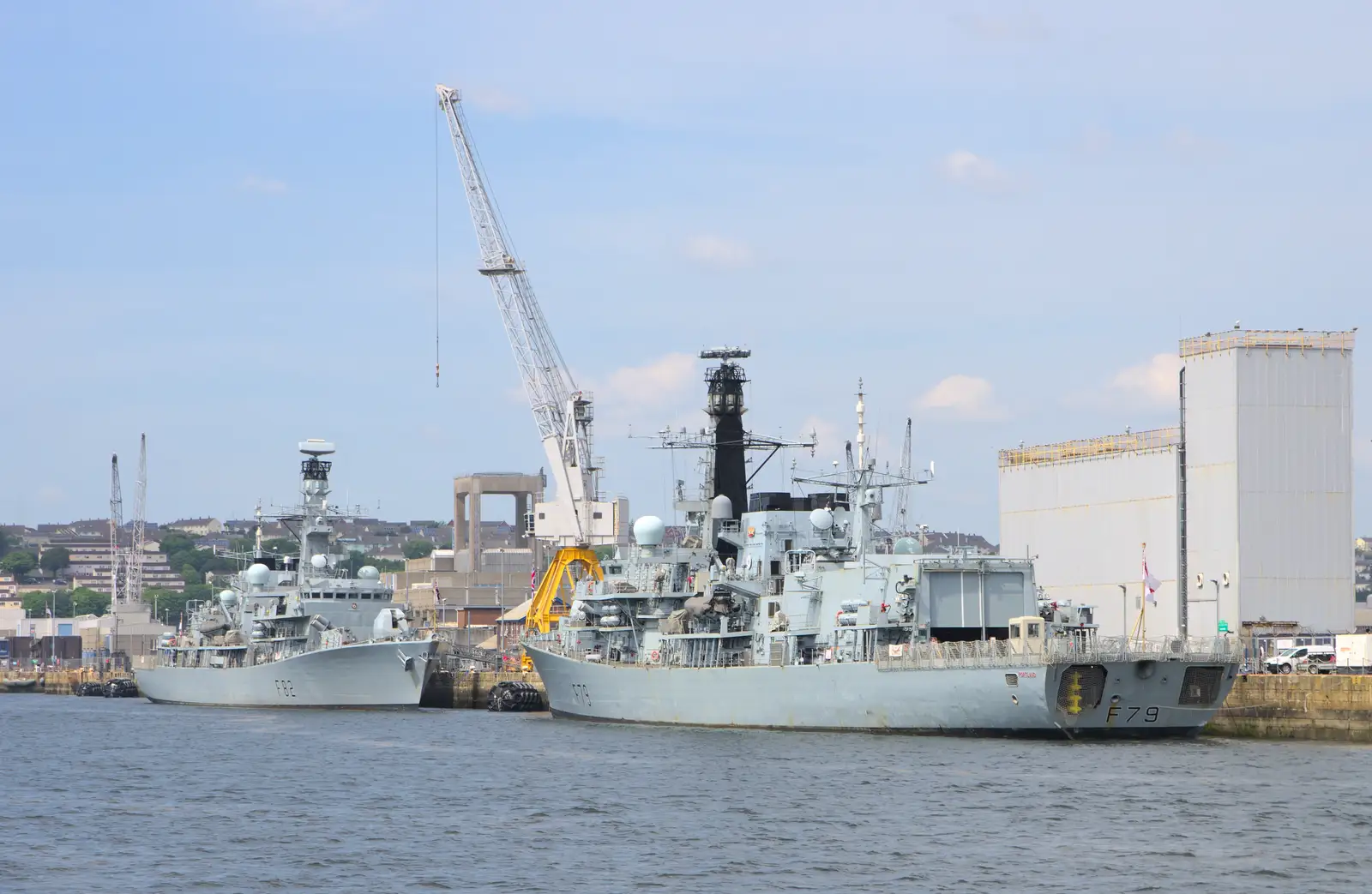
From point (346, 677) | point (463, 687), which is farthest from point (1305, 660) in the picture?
point (463, 687)

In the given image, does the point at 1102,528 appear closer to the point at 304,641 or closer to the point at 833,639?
the point at 833,639

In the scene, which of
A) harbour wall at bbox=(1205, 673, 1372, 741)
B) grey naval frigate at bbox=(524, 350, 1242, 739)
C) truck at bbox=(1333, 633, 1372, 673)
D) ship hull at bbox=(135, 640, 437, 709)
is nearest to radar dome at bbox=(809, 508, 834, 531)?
grey naval frigate at bbox=(524, 350, 1242, 739)

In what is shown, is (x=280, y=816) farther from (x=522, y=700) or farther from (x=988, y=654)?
(x=522, y=700)

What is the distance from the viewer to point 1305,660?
60.3 metres

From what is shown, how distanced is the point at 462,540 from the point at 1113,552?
95258 millimetres

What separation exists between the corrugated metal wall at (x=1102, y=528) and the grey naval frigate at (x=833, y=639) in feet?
58.2

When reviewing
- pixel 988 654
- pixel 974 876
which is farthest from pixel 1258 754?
pixel 974 876

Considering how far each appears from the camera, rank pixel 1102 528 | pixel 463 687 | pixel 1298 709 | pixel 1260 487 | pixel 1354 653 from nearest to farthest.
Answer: pixel 1298 709 → pixel 1354 653 → pixel 1260 487 → pixel 1102 528 → pixel 463 687

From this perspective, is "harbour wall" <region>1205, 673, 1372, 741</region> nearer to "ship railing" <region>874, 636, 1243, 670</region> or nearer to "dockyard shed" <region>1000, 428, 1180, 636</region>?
"ship railing" <region>874, 636, 1243, 670</region>

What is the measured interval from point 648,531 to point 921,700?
16.4 metres

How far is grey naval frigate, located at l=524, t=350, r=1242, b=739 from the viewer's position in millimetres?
47844

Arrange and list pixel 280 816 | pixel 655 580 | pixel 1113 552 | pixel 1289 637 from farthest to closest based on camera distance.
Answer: pixel 1113 552 < pixel 1289 637 < pixel 655 580 < pixel 280 816

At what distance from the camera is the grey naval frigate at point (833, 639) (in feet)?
157

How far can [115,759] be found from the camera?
5434 centimetres
